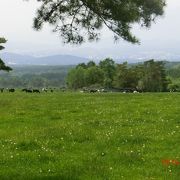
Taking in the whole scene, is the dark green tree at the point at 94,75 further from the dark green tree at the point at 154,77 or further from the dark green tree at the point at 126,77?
the dark green tree at the point at 154,77

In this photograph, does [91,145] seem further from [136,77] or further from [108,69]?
[108,69]

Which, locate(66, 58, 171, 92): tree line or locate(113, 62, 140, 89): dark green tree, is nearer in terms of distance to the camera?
locate(66, 58, 171, 92): tree line

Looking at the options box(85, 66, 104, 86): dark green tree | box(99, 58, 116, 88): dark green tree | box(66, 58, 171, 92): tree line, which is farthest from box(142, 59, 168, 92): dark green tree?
box(85, 66, 104, 86): dark green tree

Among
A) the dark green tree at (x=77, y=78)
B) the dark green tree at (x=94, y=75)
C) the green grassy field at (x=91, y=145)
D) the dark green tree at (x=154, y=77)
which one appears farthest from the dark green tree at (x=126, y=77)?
the green grassy field at (x=91, y=145)

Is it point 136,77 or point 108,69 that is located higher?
point 108,69

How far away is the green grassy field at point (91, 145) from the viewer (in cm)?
1586

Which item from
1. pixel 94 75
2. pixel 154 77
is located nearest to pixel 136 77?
pixel 154 77

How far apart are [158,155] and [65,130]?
7.14 m

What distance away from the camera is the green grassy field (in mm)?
15859

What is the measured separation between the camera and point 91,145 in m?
20.1

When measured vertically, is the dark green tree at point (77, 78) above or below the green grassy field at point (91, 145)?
below

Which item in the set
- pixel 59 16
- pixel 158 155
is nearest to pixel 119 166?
pixel 158 155

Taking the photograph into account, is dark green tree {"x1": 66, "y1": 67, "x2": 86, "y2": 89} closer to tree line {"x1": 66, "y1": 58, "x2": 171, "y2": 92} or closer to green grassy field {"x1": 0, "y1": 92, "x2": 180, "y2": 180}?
tree line {"x1": 66, "y1": 58, "x2": 171, "y2": 92}

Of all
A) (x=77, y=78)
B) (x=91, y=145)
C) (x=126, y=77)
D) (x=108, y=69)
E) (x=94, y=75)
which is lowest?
(x=77, y=78)
